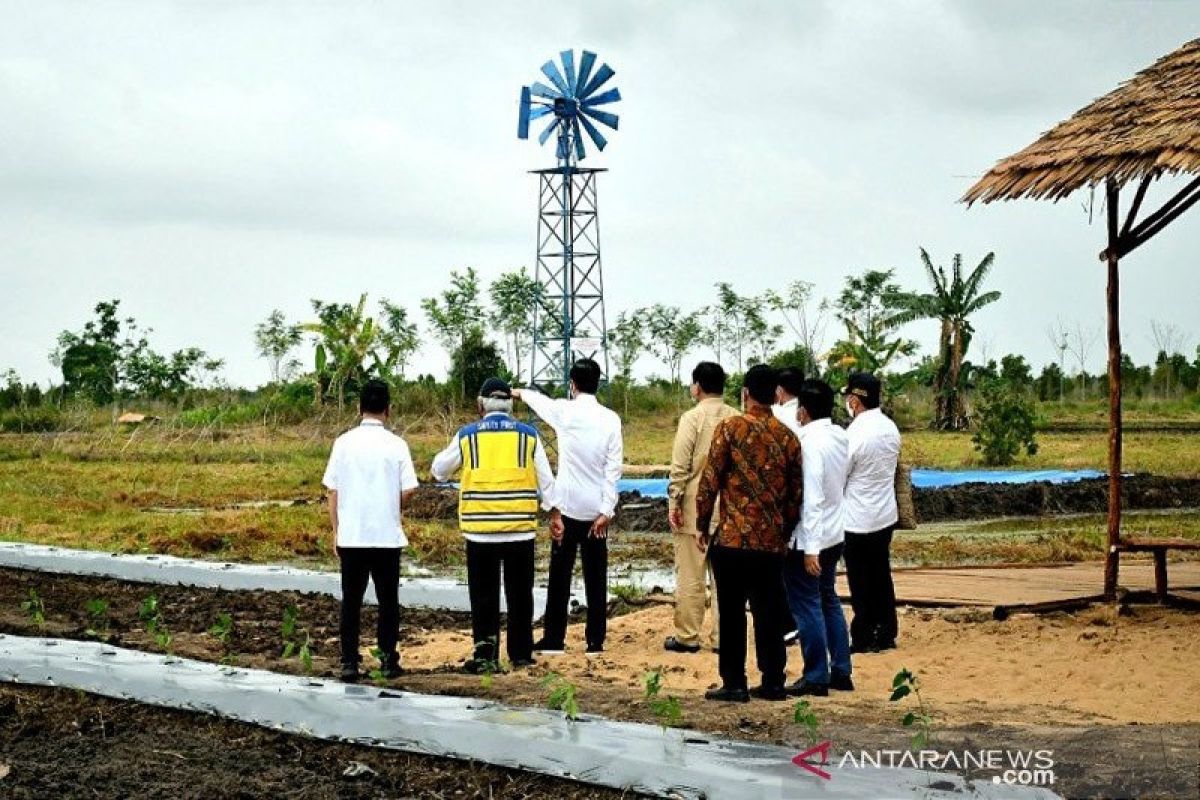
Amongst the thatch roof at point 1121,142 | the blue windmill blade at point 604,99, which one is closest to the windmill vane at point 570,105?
the blue windmill blade at point 604,99

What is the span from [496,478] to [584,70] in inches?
1094

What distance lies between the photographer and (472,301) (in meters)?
48.2

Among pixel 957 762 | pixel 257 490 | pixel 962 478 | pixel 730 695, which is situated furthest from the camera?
pixel 962 478

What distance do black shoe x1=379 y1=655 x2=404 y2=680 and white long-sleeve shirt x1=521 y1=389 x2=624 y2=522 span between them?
1.33m

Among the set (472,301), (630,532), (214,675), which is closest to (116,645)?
(214,675)

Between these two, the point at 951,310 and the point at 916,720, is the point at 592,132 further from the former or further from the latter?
the point at 916,720

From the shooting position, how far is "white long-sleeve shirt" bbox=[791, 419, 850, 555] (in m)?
7.65

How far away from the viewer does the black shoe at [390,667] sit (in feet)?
27.1

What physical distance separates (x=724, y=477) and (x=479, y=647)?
194 cm

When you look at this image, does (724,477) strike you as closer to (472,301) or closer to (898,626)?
(898,626)

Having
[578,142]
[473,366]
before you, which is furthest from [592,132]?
[473,366]

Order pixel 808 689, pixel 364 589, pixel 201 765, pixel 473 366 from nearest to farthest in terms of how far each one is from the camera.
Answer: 1. pixel 201 765
2. pixel 808 689
3. pixel 364 589
4. pixel 473 366

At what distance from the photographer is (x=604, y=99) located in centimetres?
3556

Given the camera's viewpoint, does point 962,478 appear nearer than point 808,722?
No
